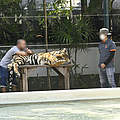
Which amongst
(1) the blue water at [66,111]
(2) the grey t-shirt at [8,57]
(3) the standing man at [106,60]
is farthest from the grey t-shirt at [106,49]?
(2) the grey t-shirt at [8,57]

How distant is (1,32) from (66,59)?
1.30 metres

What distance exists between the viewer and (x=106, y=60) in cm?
844

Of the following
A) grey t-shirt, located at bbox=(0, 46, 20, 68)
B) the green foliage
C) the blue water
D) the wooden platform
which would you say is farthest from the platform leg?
the green foliage

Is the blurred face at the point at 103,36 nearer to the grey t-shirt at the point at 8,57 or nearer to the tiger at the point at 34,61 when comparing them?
the tiger at the point at 34,61

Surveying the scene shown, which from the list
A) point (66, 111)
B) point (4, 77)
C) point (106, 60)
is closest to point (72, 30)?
point (106, 60)

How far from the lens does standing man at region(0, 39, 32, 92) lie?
843 centimetres

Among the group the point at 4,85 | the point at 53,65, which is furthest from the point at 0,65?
the point at 53,65

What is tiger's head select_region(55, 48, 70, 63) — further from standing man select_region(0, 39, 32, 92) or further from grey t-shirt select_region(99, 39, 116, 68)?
grey t-shirt select_region(99, 39, 116, 68)

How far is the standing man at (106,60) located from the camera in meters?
8.40

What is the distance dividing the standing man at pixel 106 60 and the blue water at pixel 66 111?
51cm

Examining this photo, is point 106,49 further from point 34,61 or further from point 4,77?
point 4,77

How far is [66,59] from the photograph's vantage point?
8.52 m

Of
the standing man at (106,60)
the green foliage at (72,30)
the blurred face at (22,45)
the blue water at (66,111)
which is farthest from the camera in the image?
the green foliage at (72,30)

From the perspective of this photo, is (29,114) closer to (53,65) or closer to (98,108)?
(98,108)
